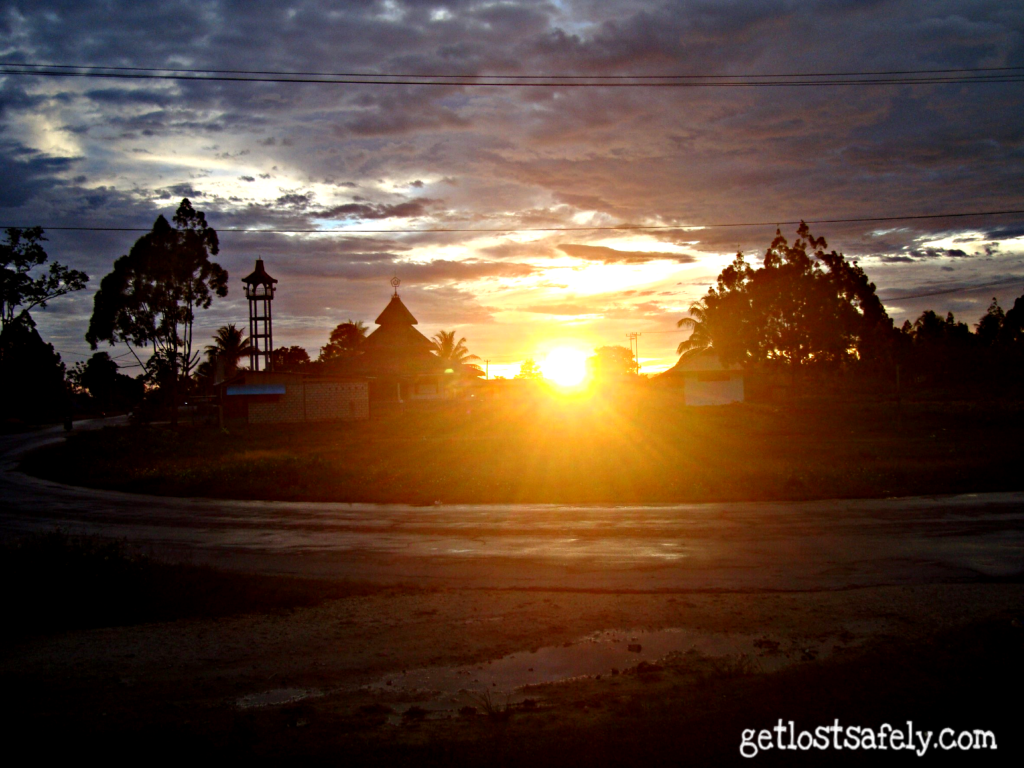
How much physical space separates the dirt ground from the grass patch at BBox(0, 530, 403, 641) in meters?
0.39

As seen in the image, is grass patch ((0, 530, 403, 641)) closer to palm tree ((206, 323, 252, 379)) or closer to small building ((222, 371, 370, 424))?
small building ((222, 371, 370, 424))

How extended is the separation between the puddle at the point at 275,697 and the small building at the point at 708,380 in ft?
167

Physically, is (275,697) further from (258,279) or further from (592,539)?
(258,279)

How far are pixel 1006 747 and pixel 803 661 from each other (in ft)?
6.22

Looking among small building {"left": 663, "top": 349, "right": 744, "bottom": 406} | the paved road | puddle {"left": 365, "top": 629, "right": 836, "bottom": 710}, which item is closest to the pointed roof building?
small building {"left": 663, "top": 349, "right": 744, "bottom": 406}

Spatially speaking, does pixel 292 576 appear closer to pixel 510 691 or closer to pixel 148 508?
pixel 510 691

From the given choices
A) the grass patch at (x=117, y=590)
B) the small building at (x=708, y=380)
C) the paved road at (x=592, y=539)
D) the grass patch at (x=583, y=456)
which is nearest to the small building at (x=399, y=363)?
the grass patch at (x=583, y=456)

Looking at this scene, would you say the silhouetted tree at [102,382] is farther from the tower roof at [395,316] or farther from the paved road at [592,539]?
the paved road at [592,539]

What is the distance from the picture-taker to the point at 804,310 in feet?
143

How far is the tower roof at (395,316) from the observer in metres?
63.9

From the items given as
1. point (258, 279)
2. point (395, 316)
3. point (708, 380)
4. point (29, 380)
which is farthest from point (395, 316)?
point (29, 380)

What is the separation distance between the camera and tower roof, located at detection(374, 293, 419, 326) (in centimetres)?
6388

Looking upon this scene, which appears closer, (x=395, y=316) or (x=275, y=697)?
(x=275, y=697)

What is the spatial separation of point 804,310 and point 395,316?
33718 millimetres
